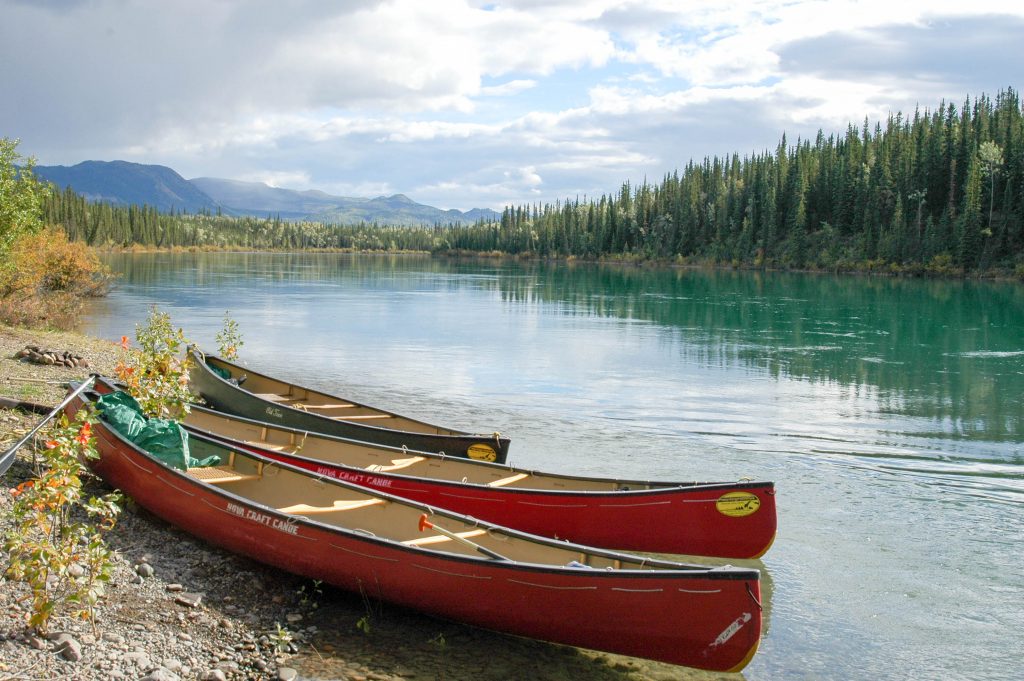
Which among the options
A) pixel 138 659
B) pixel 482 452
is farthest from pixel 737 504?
pixel 138 659

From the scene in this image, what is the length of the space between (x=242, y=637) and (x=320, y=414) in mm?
8268

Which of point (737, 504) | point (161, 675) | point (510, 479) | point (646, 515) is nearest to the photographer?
point (161, 675)

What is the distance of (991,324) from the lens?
149ft

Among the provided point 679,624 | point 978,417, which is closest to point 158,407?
point 679,624

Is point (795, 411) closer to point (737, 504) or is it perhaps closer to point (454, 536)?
point (737, 504)

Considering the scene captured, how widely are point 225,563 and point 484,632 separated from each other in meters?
3.37

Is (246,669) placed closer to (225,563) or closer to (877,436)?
(225,563)

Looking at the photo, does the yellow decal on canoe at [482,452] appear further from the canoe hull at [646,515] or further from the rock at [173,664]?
the rock at [173,664]

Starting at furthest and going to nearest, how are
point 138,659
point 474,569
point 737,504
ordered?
point 737,504, point 474,569, point 138,659

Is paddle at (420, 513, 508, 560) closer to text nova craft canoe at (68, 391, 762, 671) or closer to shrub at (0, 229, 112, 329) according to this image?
text nova craft canoe at (68, 391, 762, 671)

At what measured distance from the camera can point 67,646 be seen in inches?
288

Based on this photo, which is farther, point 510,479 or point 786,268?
point 786,268

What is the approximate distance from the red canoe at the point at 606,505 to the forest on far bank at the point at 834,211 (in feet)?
290

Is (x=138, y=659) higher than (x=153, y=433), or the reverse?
(x=153, y=433)
